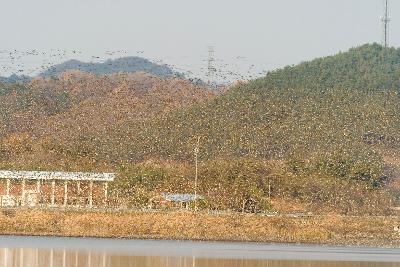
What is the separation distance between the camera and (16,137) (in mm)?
150250

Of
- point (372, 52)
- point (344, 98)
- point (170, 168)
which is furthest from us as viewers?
point (372, 52)

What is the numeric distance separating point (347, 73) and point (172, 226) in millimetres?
94337

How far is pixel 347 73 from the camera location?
17925 cm

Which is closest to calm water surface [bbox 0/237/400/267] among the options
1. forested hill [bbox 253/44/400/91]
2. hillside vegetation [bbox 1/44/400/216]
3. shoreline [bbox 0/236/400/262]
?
shoreline [bbox 0/236/400/262]

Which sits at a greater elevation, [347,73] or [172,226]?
[347,73]

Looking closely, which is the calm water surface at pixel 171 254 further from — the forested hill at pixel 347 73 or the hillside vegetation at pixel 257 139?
the forested hill at pixel 347 73

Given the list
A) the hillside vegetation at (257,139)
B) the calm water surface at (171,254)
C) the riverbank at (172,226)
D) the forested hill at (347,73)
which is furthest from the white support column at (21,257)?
the forested hill at (347,73)

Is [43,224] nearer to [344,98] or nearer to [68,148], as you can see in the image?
[68,148]

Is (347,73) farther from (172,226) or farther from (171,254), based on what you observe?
(171,254)

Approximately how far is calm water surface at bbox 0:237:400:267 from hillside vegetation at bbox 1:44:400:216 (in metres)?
22.4

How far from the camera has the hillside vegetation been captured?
113562 mm

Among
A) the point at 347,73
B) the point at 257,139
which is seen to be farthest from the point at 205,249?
the point at 347,73

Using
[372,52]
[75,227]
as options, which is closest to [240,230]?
[75,227]

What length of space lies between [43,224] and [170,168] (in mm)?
39777
